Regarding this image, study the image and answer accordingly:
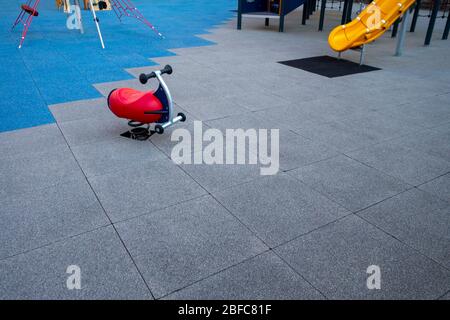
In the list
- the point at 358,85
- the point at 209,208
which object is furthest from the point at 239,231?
the point at 358,85

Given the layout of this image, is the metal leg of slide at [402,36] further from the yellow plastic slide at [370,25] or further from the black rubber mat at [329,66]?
the black rubber mat at [329,66]

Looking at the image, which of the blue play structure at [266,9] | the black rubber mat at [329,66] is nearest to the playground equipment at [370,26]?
the black rubber mat at [329,66]

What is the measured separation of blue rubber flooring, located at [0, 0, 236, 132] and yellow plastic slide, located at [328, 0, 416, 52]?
3783 millimetres

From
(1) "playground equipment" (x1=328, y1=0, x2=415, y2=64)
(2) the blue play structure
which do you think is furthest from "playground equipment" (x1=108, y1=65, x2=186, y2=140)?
(2) the blue play structure

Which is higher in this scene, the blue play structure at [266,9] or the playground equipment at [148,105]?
the blue play structure at [266,9]

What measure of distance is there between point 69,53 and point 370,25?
7034 millimetres

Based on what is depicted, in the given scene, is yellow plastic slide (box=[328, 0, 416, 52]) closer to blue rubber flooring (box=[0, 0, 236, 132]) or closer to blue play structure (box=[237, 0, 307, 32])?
blue play structure (box=[237, 0, 307, 32])

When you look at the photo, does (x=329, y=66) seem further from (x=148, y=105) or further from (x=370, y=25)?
(x=148, y=105)

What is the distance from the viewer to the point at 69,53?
29.0 ft

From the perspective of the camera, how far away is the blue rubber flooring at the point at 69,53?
575cm

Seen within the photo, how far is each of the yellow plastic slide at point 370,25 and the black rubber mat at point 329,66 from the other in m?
0.33

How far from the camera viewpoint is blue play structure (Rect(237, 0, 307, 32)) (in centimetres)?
1187

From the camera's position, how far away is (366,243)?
2.82 meters

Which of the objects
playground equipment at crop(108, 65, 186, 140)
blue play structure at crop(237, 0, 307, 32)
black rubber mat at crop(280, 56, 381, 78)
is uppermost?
blue play structure at crop(237, 0, 307, 32)
